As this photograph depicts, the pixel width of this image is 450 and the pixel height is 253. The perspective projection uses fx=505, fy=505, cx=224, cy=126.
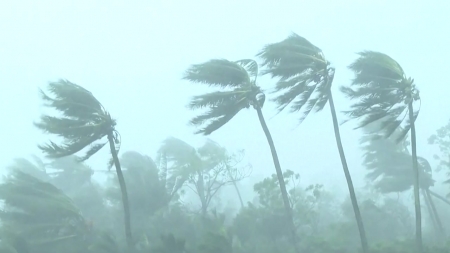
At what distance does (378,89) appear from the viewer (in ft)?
70.4

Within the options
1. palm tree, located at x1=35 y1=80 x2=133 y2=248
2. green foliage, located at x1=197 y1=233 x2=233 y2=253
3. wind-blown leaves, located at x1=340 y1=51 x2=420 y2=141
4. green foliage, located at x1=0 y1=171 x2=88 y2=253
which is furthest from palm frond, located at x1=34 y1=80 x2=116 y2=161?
wind-blown leaves, located at x1=340 y1=51 x2=420 y2=141

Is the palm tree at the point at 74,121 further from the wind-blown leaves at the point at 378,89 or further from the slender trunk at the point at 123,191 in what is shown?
the wind-blown leaves at the point at 378,89

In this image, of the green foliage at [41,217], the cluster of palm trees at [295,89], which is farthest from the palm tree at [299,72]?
the green foliage at [41,217]

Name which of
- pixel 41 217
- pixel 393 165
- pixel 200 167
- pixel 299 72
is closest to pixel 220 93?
pixel 299 72

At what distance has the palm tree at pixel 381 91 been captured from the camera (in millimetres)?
21344

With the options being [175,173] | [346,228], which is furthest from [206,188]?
[346,228]

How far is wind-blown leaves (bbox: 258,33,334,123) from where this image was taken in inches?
821

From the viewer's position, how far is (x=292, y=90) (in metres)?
21.0

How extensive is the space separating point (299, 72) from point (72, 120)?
30.7 ft

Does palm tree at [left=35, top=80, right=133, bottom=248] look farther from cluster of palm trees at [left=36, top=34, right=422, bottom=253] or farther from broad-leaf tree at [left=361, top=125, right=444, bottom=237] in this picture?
broad-leaf tree at [left=361, top=125, right=444, bottom=237]

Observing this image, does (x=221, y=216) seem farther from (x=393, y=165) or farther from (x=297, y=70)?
(x=393, y=165)

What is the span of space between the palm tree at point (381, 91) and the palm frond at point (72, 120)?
10.7 metres

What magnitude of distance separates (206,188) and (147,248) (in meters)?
16.0

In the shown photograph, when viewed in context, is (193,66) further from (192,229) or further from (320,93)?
(192,229)
